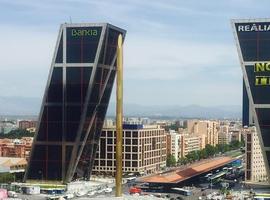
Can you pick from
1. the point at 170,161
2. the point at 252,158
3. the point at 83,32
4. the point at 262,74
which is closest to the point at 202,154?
the point at 170,161

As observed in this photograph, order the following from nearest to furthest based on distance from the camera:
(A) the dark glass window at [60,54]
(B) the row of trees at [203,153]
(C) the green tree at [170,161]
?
1. (A) the dark glass window at [60,54]
2. (C) the green tree at [170,161]
3. (B) the row of trees at [203,153]

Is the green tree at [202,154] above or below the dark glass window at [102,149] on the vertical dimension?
A: below

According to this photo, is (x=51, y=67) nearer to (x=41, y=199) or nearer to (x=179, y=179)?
(x=41, y=199)

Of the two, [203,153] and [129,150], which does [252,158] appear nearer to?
[129,150]

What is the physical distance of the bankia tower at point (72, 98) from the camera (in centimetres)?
6172

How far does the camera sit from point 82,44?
61969 mm

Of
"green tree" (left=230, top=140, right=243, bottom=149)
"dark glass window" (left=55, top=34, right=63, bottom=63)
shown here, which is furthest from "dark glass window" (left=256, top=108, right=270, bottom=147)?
"green tree" (left=230, top=140, right=243, bottom=149)

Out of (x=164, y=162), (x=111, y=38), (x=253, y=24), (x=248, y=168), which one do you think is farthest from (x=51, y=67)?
(x=164, y=162)

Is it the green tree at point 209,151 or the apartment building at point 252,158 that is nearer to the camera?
A: the apartment building at point 252,158

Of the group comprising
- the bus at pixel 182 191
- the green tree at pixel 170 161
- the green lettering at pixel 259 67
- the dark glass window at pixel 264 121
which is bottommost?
the bus at pixel 182 191

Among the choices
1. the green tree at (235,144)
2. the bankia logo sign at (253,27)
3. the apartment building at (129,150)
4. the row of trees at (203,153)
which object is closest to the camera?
the bankia logo sign at (253,27)

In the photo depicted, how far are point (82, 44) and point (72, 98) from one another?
545 centimetres

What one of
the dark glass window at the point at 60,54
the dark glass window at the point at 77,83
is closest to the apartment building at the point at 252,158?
the dark glass window at the point at 77,83

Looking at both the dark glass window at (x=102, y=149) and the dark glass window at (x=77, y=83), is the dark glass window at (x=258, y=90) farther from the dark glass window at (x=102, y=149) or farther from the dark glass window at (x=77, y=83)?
the dark glass window at (x=102, y=149)
